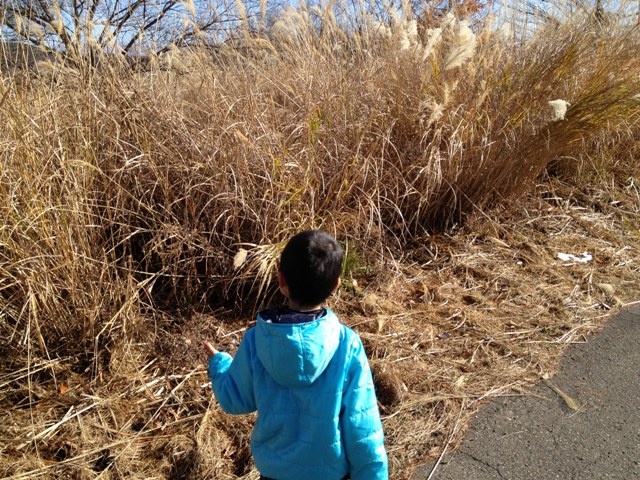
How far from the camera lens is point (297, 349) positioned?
1632 millimetres

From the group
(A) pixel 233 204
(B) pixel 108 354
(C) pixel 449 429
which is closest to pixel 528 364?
(C) pixel 449 429

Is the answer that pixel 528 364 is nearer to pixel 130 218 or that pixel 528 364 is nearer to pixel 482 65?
pixel 130 218

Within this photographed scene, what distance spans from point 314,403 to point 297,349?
19 centimetres

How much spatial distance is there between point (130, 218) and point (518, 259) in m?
2.95

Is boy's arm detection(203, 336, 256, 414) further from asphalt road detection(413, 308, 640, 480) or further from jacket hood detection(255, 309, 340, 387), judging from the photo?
asphalt road detection(413, 308, 640, 480)

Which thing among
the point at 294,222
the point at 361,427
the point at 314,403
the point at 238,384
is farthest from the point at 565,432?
the point at 294,222

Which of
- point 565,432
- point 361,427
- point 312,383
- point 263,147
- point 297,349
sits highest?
point 263,147

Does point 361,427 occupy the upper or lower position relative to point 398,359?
upper

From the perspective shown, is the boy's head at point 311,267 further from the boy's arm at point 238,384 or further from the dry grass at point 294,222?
the dry grass at point 294,222

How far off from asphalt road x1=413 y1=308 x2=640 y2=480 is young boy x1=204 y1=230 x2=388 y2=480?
0.85 m

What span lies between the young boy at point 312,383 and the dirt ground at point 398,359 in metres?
0.78

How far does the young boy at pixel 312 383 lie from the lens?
167 cm

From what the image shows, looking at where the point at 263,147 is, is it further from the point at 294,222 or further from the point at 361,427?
the point at 361,427

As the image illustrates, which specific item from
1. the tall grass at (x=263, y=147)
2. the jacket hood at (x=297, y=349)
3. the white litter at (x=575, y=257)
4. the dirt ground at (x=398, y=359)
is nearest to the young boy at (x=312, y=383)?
the jacket hood at (x=297, y=349)
